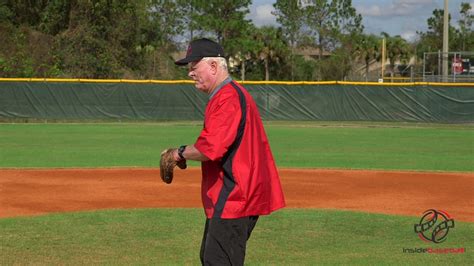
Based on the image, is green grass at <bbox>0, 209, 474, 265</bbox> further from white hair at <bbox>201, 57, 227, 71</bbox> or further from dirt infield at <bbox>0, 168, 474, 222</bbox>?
white hair at <bbox>201, 57, 227, 71</bbox>

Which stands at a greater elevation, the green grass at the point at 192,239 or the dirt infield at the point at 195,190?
the green grass at the point at 192,239

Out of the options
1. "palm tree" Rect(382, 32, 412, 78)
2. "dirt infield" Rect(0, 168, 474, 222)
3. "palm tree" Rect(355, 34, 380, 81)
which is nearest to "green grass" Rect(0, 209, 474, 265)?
"dirt infield" Rect(0, 168, 474, 222)

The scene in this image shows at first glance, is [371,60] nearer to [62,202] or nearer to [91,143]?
[91,143]

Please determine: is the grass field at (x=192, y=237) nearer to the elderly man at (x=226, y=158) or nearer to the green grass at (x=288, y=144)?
the green grass at (x=288, y=144)

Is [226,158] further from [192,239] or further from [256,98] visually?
[256,98]

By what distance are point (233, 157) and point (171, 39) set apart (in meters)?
68.6

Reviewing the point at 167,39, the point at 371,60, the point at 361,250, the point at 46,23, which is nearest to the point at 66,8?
the point at 46,23

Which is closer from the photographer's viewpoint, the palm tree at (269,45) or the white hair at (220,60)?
the white hair at (220,60)

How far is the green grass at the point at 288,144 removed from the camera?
643 inches

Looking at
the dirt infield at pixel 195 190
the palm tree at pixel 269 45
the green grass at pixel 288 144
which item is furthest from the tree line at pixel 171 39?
the dirt infield at pixel 195 190

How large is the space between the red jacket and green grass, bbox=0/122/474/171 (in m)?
11.6

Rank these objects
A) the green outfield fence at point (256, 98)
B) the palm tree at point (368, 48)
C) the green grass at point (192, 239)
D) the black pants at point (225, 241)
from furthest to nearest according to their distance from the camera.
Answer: the palm tree at point (368, 48) < the green outfield fence at point (256, 98) < the green grass at point (192, 239) < the black pants at point (225, 241)

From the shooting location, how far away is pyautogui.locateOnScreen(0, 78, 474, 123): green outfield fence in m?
29.4

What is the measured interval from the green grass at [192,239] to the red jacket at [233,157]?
2.64 m
